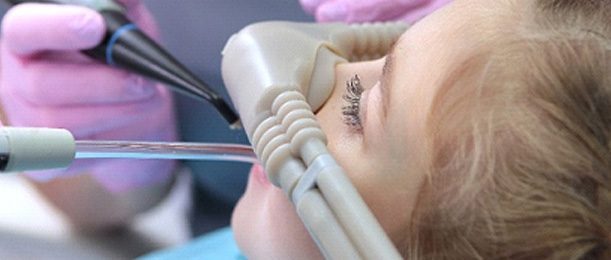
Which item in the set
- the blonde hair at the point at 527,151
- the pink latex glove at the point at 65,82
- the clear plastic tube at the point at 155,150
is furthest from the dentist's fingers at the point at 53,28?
the blonde hair at the point at 527,151

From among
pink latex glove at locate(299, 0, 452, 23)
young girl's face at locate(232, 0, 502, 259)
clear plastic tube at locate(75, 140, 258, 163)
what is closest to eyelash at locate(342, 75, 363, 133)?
young girl's face at locate(232, 0, 502, 259)

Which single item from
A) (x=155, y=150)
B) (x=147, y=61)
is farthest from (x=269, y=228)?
(x=147, y=61)

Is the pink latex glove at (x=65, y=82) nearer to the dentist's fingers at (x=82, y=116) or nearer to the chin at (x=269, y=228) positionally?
Result: the dentist's fingers at (x=82, y=116)

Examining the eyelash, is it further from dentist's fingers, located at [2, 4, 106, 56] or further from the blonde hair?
dentist's fingers, located at [2, 4, 106, 56]

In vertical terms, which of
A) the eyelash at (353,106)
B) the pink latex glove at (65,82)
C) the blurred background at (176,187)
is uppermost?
A: the eyelash at (353,106)

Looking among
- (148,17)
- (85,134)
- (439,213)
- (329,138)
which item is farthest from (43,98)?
(439,213)

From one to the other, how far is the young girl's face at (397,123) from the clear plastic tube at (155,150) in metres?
0.10

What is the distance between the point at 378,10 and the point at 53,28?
293 mm

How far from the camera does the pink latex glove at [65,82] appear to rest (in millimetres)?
763

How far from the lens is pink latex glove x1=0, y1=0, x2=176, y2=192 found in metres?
0.76

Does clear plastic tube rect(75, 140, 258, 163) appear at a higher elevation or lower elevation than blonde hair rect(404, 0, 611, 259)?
lower

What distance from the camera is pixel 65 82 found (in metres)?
0.77

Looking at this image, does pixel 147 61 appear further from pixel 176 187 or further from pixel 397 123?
pixel 397 123

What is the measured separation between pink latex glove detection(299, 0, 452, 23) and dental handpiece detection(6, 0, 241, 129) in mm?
148
